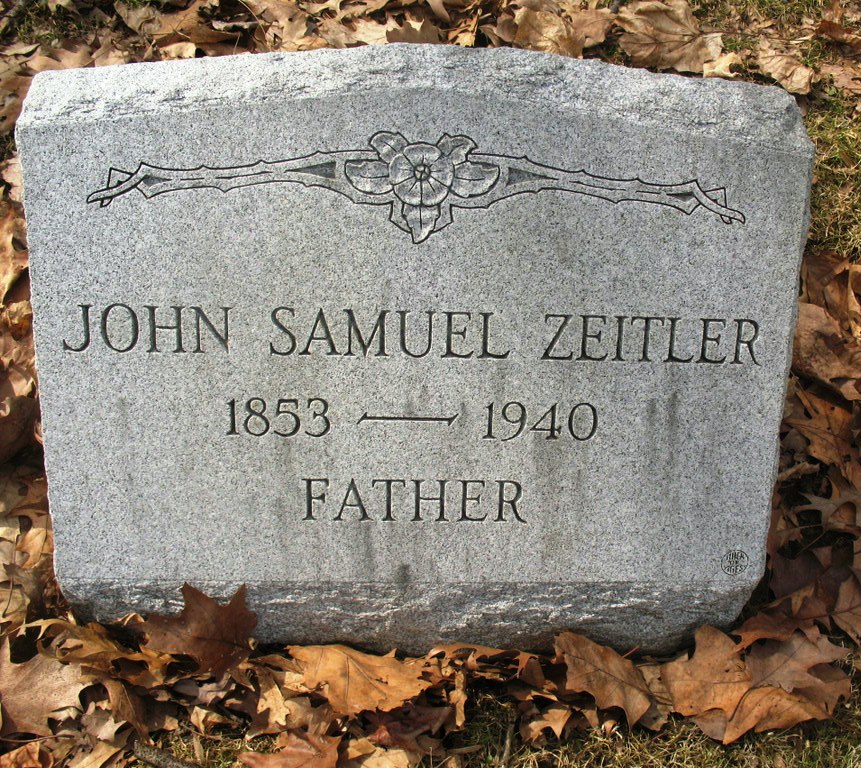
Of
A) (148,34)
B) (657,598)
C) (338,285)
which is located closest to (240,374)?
(338,285)

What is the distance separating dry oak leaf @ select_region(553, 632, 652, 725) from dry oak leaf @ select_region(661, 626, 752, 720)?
10 centimetres

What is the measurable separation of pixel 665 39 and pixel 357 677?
10.4ft

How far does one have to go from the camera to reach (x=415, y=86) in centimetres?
222

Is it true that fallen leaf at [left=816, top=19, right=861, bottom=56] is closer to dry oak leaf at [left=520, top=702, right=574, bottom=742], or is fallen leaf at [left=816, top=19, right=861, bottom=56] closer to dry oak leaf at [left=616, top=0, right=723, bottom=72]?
dry oak leaf at [left=616, top=0, right=723, bottom=72]

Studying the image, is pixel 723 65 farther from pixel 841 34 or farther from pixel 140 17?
pixel 140 17

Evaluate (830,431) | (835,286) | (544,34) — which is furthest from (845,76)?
(830,431)

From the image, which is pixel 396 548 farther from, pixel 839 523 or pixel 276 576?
pixel 839 523

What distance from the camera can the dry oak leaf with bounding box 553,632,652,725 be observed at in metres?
2.45

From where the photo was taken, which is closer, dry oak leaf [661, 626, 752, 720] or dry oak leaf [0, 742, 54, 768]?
dry oak leaf [0, 742, 54, 768]

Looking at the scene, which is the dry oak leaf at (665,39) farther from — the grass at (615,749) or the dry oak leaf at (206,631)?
the dry oak leaf at (206,631)

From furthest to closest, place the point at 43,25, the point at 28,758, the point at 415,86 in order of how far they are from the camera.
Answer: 1. the point at 43,25
2. the point at 28,758
3. the point at 415,86

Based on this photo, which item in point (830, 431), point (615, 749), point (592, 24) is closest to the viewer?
point (615, 749)

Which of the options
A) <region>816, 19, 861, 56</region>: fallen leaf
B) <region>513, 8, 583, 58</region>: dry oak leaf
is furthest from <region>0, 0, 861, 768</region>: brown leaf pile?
<region>816, 19, 861, 56</region>: fallen leaf

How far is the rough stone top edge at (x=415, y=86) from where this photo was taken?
2.24 meters
